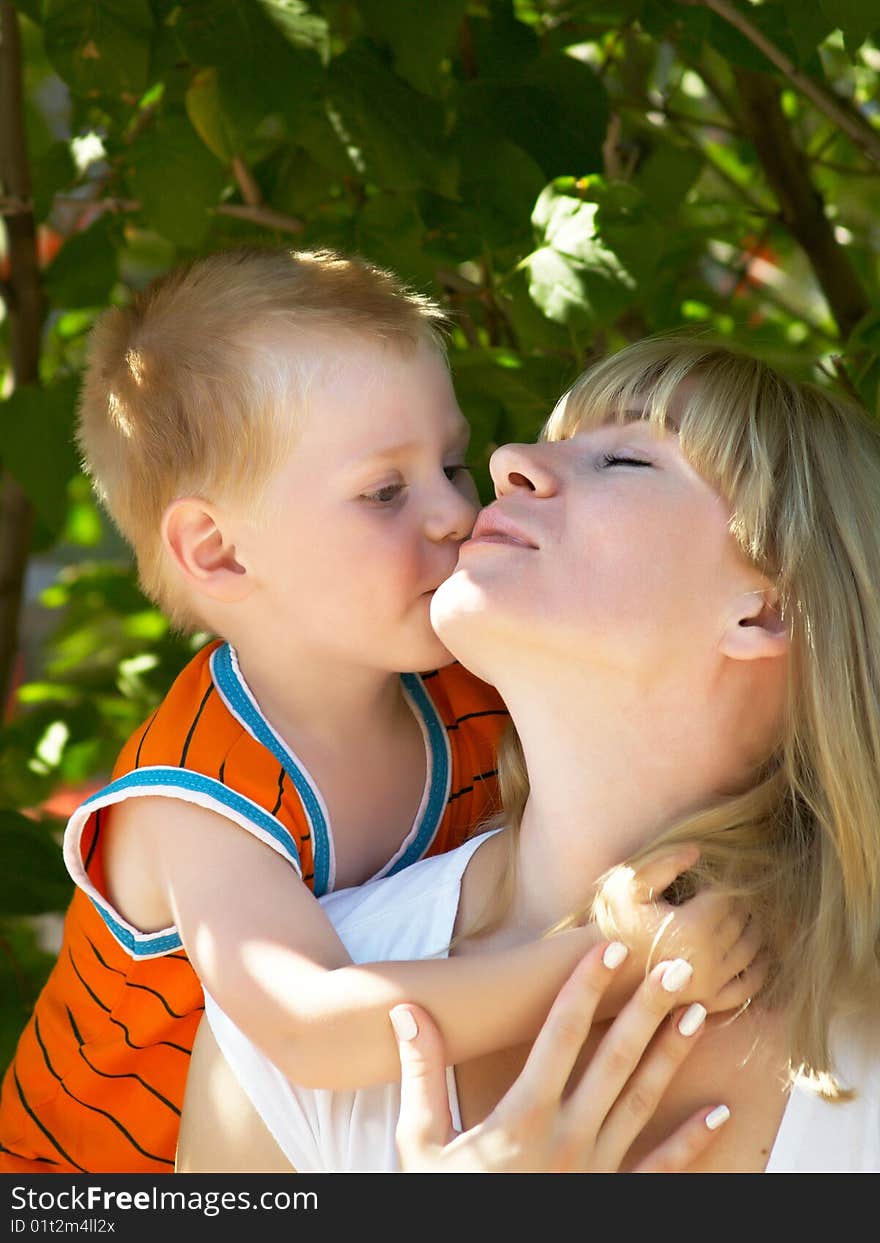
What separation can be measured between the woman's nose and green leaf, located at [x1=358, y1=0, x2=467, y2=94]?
1.60 feet

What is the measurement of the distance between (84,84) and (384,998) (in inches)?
42.6

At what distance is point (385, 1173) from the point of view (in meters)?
1.42

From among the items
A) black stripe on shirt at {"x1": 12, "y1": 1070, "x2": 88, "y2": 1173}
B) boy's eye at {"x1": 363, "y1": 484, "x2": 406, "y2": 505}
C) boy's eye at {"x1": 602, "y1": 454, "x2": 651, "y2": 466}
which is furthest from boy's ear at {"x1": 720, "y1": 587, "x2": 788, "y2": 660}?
black stripe on shirt at {"x1": 12, "y1": 1070, "x2": 88, "y2": 1173}

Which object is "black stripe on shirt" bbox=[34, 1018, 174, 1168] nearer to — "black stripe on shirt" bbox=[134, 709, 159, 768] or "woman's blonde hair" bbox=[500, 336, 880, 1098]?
"black stripe on shirt" bbox=[134, 709, 159, 768]

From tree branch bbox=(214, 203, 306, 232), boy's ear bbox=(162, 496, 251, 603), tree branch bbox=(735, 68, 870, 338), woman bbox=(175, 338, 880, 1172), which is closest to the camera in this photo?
woman bbox=(175, 338, 880, 1172)

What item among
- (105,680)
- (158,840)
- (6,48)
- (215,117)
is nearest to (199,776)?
(158,840)

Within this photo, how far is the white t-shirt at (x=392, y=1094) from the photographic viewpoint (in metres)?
1.36

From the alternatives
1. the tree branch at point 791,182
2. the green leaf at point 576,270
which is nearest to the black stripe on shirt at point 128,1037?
the green leaf at point 576,270

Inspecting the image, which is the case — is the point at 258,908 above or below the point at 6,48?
below

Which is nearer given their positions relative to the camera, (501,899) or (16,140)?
(501,899)

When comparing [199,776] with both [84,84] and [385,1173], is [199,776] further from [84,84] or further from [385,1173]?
[84,84]

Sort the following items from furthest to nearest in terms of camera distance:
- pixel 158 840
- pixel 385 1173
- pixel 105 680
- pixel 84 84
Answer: pixel 105 680
pixel 84 84
pixel 158 840
pixel 385 1173

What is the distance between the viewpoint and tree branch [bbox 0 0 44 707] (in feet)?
7.38

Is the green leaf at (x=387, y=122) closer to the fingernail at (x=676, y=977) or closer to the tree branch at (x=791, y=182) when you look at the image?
the tree branch at (x=791, y=182)
